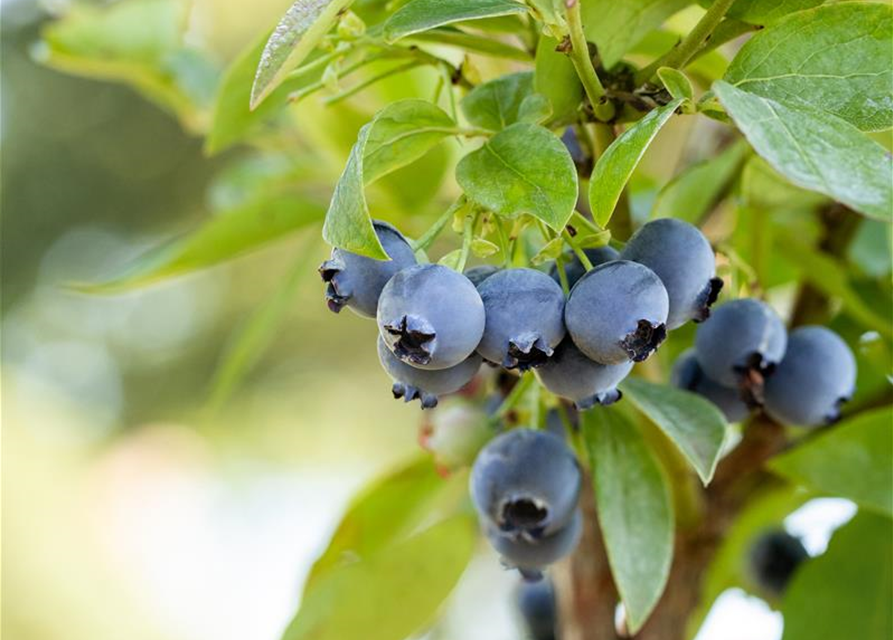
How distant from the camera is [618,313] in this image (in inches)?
15.4

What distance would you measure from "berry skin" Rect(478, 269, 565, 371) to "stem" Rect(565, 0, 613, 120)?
3.1 inches

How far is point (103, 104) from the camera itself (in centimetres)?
273

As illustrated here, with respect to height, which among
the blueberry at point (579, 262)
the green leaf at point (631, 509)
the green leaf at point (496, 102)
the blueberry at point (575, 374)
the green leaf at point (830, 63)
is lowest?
the green leaf at point (631, 509)

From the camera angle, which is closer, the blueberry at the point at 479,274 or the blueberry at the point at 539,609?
the blueberry at the point at 479,274

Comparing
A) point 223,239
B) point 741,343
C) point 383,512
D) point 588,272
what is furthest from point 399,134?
point 383,512

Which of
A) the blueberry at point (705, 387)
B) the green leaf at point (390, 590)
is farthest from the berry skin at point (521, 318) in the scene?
the green leaf at point (390, 590)

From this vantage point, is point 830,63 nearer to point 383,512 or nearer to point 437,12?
point 437,12

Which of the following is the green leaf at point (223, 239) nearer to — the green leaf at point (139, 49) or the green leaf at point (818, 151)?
the green leaf at point (139, 49)

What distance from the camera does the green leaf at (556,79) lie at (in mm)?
448

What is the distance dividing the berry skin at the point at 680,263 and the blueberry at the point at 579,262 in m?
0.02

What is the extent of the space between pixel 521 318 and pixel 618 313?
0.04 meters

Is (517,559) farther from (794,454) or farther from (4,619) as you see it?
(4,619)

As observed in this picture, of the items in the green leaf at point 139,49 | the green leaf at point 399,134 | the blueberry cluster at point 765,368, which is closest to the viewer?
the green leaf at point 399,134

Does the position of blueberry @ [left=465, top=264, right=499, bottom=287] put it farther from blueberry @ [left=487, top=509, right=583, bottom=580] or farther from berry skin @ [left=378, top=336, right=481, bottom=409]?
blueberry @ [left=487, top=509, right=583, bottom=580]
